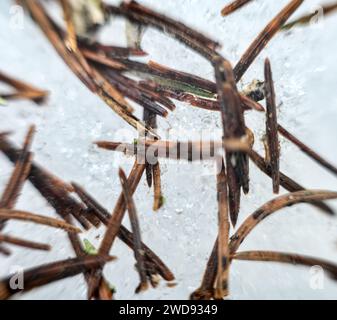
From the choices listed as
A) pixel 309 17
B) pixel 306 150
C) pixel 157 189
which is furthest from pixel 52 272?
pixel 309 17

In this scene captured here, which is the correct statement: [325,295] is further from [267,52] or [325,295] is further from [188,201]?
[267,52]

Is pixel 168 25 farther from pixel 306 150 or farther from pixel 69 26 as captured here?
pixel 306 150

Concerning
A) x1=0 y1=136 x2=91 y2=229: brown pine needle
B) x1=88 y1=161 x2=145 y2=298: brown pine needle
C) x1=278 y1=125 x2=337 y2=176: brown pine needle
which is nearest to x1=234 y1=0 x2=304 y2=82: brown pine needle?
x1=278 y1=125 x2=337 y2=176: brown pine needle

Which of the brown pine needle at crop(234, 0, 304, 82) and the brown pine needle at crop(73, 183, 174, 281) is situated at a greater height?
the brown pine needle at crop(234, 0, 304, 82)

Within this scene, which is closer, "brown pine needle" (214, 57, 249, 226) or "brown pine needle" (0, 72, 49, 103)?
"brown pine needle" (214, 57, 249, 226)

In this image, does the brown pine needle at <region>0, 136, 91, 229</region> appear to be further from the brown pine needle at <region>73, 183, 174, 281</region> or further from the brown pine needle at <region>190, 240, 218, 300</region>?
the brown pine needle at <region>190, 240, 218, 300</region>

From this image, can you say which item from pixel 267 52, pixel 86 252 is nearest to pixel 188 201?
pixel 86 252

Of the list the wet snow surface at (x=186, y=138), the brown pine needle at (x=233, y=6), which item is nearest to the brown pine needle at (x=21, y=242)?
the wet snow surface at (x=186, y=138)
